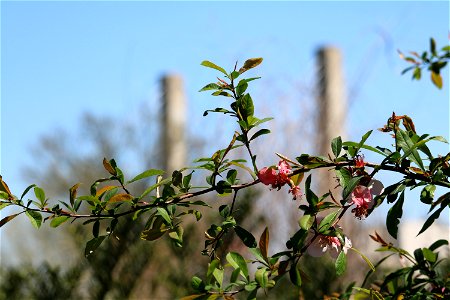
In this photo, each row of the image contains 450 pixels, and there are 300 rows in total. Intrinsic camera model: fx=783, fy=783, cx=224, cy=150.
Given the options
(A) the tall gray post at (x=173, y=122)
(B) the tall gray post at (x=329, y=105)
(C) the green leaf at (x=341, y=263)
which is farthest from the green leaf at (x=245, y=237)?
(A) the tall gray post at (x=173, y=122)

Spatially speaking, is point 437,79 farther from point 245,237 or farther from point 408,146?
point 245,237

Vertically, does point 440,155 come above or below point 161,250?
above

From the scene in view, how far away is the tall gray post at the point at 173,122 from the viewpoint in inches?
314

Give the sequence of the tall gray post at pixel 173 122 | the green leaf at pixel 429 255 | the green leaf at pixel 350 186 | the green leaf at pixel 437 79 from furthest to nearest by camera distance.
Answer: the tall gray post at pixel 173 122 → the green leaf at pixel 437 79 → the green leaf at pixel 429 255 → the green leaf at pixel 350 186

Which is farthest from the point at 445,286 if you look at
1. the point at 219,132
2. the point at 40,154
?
the point at 40,154

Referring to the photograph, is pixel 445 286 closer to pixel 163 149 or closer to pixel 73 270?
pixel 73 270

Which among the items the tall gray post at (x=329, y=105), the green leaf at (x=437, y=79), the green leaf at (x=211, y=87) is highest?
the tall gray post at (x=329, y=105)

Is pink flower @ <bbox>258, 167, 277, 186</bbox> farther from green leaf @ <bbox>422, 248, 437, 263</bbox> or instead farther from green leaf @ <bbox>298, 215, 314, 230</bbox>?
green leaf @ <bbox>422, 248, 437, 263</bbox>

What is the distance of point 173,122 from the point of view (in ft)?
27.0

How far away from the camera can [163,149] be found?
803cm

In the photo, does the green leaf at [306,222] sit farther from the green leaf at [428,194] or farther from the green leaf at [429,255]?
the green leaf at [429,255]

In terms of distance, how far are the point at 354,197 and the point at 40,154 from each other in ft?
31.6

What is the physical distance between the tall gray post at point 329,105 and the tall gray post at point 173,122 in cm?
189

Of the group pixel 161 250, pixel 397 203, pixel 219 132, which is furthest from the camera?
pixel 219 132
